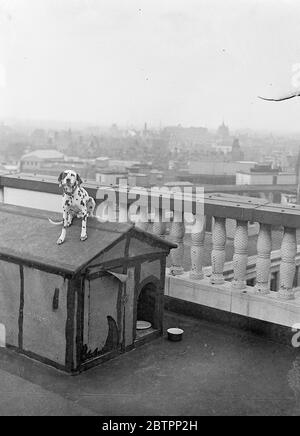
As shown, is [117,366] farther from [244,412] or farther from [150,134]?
[150,134]

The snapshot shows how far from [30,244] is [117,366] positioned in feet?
5.21

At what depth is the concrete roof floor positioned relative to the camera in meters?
4.61

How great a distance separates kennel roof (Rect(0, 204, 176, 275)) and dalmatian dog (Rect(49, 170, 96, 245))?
8 centimetres

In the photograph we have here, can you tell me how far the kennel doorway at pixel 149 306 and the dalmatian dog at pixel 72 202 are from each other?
119 cm

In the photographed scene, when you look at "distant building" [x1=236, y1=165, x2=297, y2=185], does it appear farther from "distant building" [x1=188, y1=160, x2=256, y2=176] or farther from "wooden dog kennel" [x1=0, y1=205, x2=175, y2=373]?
"wooden dog kennel" [x1=0, y1=205, x2=175, y2=373]

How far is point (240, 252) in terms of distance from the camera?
6.45m

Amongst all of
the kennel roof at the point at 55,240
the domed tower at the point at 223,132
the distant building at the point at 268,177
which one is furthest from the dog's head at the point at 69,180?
the domed tower at the point at 223,132

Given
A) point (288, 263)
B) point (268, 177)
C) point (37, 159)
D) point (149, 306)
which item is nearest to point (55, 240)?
point (149, 306)

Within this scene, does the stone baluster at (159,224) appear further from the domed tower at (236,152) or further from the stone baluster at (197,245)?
the domed tower at (236,152)

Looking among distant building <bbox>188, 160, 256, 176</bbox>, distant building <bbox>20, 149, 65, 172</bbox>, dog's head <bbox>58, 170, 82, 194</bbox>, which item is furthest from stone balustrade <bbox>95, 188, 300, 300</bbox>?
distant building <bbox>188, 160, 256, 176</bbox>

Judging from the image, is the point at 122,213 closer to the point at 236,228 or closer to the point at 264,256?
the point at 236,228

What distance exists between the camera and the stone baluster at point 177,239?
696 centimetres

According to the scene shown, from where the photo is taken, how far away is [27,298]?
543cm
